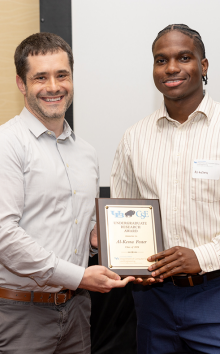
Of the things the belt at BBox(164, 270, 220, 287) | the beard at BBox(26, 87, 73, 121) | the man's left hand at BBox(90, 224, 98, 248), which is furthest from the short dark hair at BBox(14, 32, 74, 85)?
the belt at BBox(164, 270, 220, 287)

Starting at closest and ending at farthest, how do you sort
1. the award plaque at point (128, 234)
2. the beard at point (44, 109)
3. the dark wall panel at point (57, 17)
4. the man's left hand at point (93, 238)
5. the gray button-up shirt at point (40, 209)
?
the gray button-up shirt at point (40, 209) < the award plaque at point (128, 234) < the beard at point (44, 109) < the man's left hand at point (93, 238) < the dark wall panel at point (57, 17)

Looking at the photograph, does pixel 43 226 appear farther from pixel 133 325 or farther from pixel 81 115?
pixel 133 325

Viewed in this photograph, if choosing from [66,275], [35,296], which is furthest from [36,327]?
[66,275]

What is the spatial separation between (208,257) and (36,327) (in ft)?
2.69

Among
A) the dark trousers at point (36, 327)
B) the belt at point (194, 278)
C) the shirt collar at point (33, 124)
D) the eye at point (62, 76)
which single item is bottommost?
the dark trousers at point (36, 327)

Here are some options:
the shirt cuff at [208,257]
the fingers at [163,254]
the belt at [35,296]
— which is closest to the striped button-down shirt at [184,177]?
the shirt cuff at [208,257]

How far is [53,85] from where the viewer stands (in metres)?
1.74

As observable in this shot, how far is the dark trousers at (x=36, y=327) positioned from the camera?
1588 millimetres

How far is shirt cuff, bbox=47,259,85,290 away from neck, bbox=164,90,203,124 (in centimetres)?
86

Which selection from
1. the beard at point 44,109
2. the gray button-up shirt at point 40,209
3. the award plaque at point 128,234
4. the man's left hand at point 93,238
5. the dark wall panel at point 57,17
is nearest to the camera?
the gray button-up shirt at point 40,209

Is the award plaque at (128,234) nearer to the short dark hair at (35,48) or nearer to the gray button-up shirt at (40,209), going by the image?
the gray button-up shirt at (40,209)

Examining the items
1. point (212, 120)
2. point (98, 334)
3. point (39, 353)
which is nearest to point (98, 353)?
point (98, 334)

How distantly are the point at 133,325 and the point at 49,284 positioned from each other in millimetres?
1522

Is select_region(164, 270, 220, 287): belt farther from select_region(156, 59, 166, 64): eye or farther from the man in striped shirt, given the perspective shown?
select_region(156, 59, 166, 64): eye
